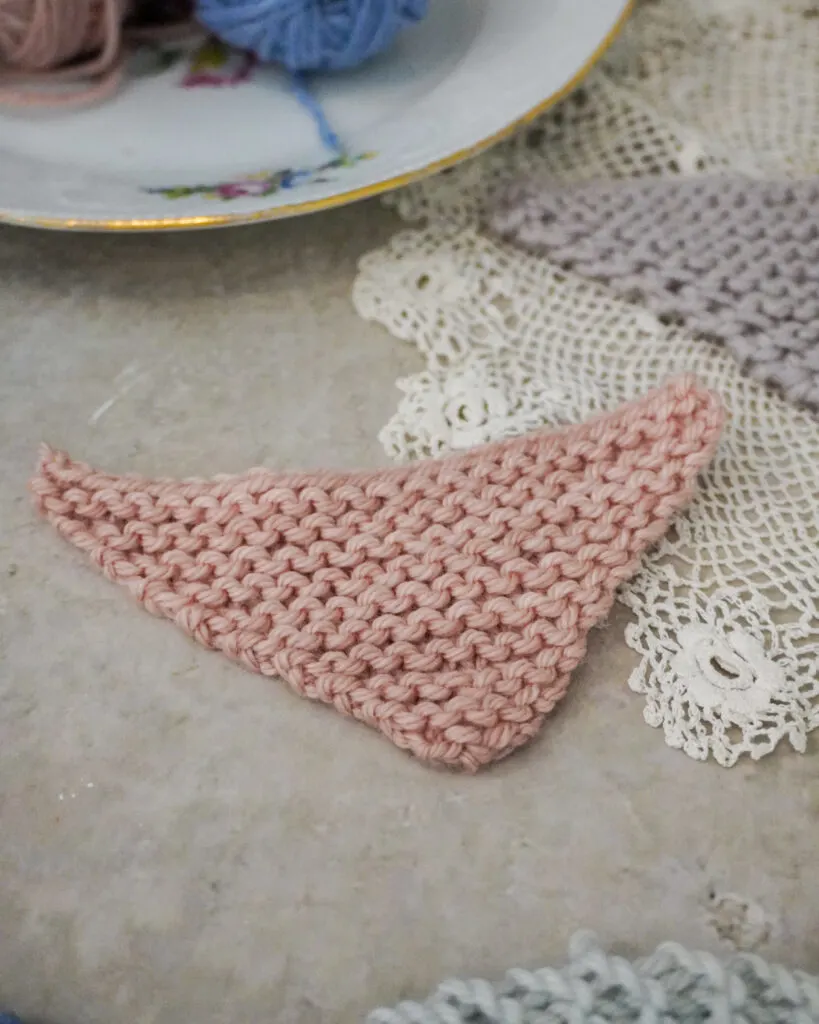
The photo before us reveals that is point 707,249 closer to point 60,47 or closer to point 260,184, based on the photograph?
point 260,184

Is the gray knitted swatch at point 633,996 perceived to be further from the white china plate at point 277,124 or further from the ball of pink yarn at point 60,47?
the ball of pink yarn at point 60,47

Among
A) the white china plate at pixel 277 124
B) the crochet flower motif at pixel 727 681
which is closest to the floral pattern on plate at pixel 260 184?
the white china plate at pixel 277 124

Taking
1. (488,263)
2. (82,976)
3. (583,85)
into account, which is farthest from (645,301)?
(82,976)

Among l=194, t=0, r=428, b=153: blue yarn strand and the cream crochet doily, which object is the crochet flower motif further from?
l=194, t=0, r=428, b=153: blue yarn strand

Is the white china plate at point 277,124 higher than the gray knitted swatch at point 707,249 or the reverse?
higher

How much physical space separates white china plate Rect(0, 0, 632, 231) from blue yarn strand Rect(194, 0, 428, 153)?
0.09ft

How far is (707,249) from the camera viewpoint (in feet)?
1.81

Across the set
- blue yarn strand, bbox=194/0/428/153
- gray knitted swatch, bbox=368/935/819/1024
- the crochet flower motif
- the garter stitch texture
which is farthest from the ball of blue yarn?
gray knitted swatch, bbox=368/935/819/1024

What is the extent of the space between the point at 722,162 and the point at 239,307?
13.2 inches

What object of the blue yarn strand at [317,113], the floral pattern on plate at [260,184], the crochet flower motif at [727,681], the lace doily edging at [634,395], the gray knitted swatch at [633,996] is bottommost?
the gray knitted swatch at [633,996]

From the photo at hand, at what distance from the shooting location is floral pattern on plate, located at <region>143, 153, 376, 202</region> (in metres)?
0.54

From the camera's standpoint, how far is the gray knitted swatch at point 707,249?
52cm

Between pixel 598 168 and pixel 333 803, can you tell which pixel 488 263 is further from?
pixel 333 803

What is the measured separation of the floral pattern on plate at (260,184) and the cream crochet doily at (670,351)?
57 millimetres
